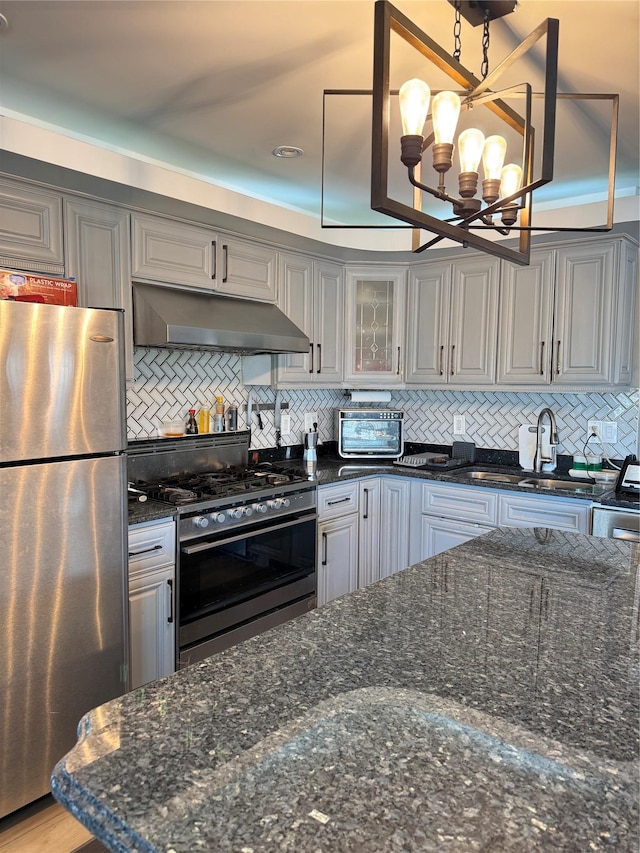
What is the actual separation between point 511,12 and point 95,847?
8.46ft

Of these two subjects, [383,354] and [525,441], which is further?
[383,354]

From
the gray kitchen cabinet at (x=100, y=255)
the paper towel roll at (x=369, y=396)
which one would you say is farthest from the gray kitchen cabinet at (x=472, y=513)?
the gray kitchen cabinet at (x=100, y=255)

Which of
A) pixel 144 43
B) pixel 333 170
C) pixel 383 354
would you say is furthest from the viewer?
pixel 383 354

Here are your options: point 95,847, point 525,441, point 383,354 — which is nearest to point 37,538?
point 95,847

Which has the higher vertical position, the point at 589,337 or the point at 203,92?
A: the point at 203,92

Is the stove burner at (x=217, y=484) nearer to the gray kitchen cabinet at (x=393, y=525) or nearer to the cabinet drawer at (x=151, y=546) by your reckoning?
the cabinet drawer at (x=151, y=546)

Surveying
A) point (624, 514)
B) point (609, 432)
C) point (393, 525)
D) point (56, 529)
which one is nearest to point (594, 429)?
point (609, 432)

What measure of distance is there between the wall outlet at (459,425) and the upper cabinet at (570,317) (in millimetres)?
576

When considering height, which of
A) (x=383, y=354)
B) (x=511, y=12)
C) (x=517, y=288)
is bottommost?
(x=383, y=354)

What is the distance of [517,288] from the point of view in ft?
11.5

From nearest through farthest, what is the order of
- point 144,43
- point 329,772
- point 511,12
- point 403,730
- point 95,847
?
1. point 329,772
2. point 403,730
3. point 95,847
4. point 511,12
5. point 144,43

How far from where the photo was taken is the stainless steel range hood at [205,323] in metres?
2.65

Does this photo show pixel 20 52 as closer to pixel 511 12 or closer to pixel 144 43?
pixel 144 43

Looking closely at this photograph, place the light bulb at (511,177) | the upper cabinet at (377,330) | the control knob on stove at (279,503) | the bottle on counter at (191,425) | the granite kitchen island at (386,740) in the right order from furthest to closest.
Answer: the upper cabinet at (377,330) < the bottle on counter at (191,425) < the control knob on stove at (279,503) < the light bulb at (511,177) < the granite kitchen island at (386,740)
